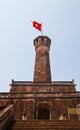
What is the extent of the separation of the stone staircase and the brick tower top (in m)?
15.4

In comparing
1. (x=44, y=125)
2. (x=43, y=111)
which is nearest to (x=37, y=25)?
(x=43, y=111)

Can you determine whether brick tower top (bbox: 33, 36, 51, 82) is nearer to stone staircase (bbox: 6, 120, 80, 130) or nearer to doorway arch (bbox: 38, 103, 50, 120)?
doorway arch (bbox: 38, 103, 50, 120)

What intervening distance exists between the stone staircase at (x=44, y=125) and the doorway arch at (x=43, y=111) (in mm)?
8120

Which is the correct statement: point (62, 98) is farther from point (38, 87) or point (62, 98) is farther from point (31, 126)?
point (31, 126)

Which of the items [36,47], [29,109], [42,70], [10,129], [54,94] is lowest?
[10,129]

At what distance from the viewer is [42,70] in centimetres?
2780

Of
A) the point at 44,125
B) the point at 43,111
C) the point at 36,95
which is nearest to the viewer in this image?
the point at 44,125

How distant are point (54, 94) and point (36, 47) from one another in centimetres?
1446

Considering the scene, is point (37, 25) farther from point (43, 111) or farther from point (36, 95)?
point (43, 111)

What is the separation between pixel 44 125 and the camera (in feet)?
34.2

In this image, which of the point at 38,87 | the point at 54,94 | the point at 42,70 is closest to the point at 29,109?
the point at 54,94

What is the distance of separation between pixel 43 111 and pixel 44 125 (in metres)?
9.76

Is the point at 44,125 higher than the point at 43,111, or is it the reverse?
the point at 43,111

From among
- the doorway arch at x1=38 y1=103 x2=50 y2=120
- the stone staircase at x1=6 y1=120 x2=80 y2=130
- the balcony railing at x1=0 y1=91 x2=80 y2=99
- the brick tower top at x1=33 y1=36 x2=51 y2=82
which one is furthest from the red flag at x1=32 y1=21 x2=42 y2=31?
the stone staircase at x1=6 y1=120 x2=80 y2=130
